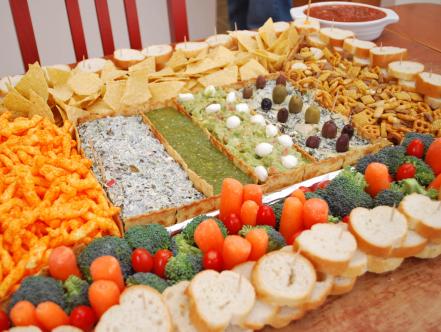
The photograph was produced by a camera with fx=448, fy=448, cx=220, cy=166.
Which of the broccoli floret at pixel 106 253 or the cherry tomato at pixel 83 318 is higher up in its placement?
the broccoli floret at pixel 106 253

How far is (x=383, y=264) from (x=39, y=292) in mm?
1297

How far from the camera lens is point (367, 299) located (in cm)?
174

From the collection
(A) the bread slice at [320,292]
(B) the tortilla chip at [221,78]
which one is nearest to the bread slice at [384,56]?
(B) the tortilla chip at [221,78]

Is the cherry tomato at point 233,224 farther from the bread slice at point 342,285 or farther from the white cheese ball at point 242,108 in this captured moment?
the white cheese ball at point 242,108

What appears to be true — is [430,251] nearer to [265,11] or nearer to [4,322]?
[4,322]

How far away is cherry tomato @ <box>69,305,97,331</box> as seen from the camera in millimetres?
1487

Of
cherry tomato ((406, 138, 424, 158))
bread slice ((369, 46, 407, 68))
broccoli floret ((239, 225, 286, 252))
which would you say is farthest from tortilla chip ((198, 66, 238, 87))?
broccoli floret ((239, 225, 286, 252))

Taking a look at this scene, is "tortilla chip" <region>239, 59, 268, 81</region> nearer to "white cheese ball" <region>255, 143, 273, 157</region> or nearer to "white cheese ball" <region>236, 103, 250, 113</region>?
"white cheese ball" <region>236, 103, 250, 113</region>

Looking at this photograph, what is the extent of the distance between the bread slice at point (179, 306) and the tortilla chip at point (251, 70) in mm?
2067

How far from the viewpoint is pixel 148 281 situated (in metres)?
1.61

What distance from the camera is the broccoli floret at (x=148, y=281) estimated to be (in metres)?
1.61

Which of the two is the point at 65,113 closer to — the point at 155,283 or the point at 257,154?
the point at 257,154

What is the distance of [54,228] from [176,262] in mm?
610

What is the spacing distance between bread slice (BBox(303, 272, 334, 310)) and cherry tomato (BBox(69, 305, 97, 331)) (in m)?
0.74
